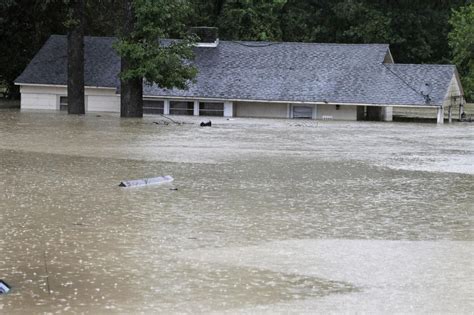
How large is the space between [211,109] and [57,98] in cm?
985

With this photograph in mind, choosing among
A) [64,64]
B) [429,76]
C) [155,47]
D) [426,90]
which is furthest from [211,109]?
[429,76]

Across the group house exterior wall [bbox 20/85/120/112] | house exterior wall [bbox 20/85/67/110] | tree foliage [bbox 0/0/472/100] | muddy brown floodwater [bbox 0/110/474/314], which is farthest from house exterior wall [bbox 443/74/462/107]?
muddy brown floodwater [bbox 0/110/474/314]

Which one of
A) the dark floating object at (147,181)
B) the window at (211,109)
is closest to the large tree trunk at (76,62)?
the window at (211,109)

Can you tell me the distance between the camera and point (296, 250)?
12727 millimetres

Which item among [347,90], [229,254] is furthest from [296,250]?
[347,90]

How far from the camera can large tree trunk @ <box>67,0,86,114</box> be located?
52.6 m

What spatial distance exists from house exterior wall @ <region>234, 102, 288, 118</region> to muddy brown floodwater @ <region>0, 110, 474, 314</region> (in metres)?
31.5

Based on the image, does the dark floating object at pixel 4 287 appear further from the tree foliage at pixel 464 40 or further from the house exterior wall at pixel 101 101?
the tree foliage at pixel 464 40

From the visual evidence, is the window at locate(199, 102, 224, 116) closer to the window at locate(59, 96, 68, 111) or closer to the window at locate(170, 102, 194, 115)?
the window at locate(170, 102, 194, 115)

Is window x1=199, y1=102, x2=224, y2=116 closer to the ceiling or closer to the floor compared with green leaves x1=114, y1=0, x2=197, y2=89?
closer to the floor

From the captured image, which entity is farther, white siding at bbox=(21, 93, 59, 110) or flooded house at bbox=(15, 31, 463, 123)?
white siding at bbox=(21, 93, 59, 110)

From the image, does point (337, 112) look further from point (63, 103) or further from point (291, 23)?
point (63, 103)

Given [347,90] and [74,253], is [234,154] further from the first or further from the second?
[347,90]

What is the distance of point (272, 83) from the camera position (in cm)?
5969
